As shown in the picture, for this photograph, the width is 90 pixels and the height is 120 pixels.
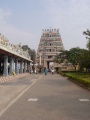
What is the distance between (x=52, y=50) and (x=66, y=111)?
99329 mm

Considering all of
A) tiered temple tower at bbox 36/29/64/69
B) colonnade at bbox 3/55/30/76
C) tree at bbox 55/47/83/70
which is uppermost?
tiered temple tower at bbox 36/29/64/69

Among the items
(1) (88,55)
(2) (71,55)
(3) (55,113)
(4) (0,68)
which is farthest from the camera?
(2) (71,55)

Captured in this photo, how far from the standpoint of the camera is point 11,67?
162 ft

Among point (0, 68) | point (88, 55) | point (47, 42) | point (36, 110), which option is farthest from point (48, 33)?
point (36, 110)

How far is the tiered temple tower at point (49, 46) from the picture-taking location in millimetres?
107875


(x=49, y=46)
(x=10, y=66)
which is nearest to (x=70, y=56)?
(x=49, y=46)

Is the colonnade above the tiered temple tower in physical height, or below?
below

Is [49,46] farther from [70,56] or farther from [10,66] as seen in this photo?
[10,66]

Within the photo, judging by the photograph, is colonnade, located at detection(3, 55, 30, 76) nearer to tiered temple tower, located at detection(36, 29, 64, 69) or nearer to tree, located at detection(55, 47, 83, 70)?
tree, located at detection(55, 47, 83, 70)

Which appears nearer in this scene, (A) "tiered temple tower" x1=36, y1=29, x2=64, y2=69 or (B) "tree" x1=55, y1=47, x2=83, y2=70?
(B) "tree" x1=55, y1=47, x2=83, y2=70

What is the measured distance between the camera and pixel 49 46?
109 metres

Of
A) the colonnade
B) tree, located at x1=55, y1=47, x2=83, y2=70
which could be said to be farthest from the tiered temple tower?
the colonnade

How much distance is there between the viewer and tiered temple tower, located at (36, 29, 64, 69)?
108 m

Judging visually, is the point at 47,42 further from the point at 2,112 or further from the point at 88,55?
the point at 2,112
